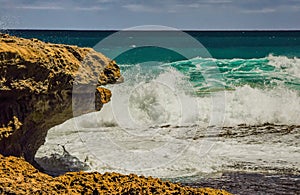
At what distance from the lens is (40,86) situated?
16.4 ft

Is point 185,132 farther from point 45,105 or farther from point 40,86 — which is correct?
point 40,86

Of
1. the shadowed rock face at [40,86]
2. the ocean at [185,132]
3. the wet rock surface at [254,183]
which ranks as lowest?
the wet rock surface at [254,183]

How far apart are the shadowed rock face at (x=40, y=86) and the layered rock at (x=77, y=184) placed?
3.12ft

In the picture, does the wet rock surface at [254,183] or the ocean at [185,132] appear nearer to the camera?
the wet rock surface at [254,183]

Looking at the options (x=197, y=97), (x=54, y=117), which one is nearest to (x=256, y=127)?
(x=197, y=97)

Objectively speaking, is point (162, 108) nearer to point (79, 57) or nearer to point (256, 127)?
point (256, 127)

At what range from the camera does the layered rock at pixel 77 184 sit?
3.35 metres

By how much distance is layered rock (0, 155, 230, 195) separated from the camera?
3348 millimetres

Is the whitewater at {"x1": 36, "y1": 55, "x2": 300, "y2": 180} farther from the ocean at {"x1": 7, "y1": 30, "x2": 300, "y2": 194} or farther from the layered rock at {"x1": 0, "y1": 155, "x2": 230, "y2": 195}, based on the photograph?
the layered rock at {"x1": 0, "y1": 155, "x2": 230, "y2": 195}

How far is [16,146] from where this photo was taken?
203 inches

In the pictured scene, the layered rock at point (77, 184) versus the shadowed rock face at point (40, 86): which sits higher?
the shadowed rock face at point (40, 86)

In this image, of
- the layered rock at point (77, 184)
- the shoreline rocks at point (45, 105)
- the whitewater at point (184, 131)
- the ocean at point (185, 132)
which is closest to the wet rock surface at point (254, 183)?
the ocean at point (185, 132)

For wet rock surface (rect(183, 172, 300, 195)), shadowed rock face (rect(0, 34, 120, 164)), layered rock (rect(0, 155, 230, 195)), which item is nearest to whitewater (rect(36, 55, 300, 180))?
wet rock surface (rect(183, 172, 300, 195))

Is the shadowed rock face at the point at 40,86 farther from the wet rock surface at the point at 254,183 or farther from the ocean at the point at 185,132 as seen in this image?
the wet rock surface at the point at 254,183
